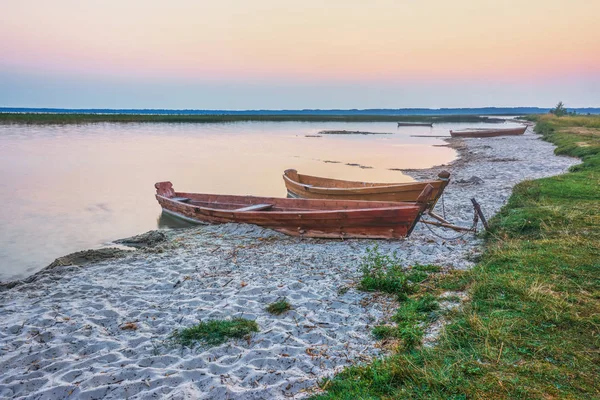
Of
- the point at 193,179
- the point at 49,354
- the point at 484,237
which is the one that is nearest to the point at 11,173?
the point at 193,179

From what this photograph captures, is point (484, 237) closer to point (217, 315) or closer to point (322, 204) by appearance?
point (322, 204)

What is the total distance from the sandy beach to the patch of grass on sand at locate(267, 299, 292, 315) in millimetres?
104

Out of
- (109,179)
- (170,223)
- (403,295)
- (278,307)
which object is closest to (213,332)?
(278,307)

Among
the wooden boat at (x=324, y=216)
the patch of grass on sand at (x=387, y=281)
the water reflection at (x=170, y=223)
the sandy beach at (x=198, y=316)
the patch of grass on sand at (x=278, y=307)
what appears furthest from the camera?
the water reflection at (x=170, y=223)

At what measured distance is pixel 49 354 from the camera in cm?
421

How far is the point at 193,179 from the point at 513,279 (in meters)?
18.1

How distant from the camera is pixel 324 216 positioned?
8430 millimetres

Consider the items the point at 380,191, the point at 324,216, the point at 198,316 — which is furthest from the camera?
the point at 380,191

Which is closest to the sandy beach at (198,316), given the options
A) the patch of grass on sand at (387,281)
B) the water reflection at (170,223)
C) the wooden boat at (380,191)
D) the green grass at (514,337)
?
the patch of grass on sand at (387,281)

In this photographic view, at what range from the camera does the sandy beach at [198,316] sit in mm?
3721

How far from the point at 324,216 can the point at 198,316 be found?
4.03 metres

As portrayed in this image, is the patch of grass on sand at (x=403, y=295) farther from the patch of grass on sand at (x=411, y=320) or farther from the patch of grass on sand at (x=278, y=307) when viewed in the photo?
the patch of grass on sand at (x=278, y=307)

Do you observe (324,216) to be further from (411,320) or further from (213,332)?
(213,332)

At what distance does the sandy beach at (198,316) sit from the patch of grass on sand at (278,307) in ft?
0.34
